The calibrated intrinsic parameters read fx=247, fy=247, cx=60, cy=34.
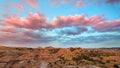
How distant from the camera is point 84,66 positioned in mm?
43250

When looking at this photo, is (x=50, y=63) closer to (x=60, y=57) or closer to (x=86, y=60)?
(x=60, y=57)

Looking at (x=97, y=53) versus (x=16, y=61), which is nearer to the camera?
(x=16, y=61)

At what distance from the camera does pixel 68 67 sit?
4372 centimetres

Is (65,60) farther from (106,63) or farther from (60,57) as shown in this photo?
(106,63)

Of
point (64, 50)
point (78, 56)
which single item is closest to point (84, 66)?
point (78, 56)

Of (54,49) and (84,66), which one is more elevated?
(54,49)

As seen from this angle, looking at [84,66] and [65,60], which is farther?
[65,60]

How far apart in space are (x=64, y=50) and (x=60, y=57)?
3.68m

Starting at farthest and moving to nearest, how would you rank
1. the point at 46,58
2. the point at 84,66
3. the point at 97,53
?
the point at 97,53 < the point at 46,58 < the point at 84,66

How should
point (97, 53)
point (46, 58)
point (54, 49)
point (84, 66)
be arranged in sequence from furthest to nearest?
point (54, 49) → point (97, 53) → point (46, 58) → point (84, 66)

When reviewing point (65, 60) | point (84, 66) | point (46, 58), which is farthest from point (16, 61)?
point (84, 66)

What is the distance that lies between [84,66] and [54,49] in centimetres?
1164

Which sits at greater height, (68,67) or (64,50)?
(64,50)

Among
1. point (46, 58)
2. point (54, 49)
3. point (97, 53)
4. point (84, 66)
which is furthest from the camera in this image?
point (54, 49)
